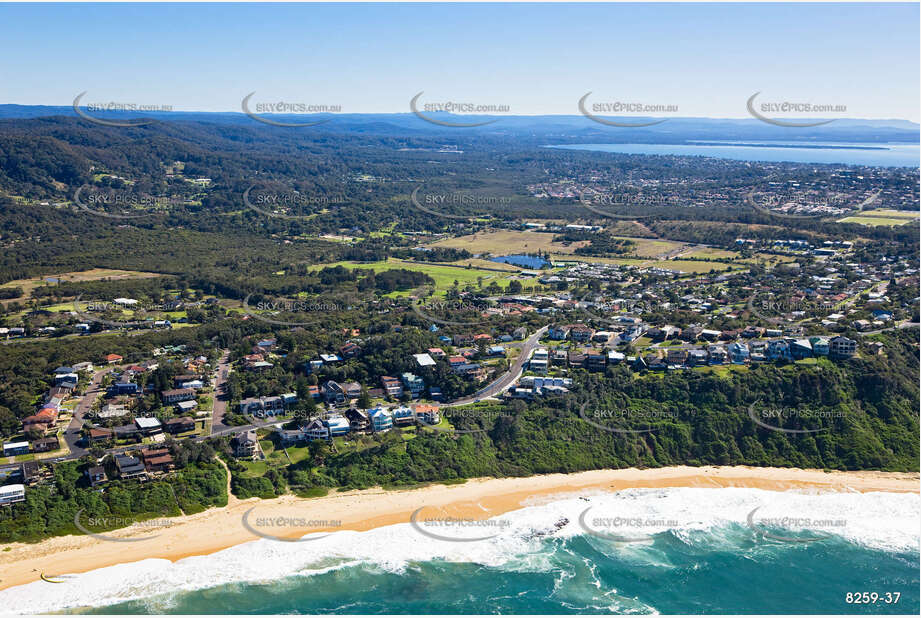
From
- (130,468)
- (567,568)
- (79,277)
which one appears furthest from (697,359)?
(79,277)

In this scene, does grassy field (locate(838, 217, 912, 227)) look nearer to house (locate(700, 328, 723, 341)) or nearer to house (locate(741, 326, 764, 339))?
house (locate(741, 326, 764, 339))

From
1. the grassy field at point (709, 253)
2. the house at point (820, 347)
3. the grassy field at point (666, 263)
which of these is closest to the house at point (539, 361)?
the house at point (820, 347)

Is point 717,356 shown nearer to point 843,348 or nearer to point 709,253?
point 843,348

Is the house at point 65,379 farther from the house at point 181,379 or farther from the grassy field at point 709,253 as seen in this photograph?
the grassy field at point 709,253

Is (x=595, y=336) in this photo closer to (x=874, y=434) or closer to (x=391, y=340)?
(x=391, y=340)

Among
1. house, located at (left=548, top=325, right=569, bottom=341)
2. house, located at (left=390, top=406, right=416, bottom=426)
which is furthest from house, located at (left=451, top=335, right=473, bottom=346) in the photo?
A: house, located at (left=390, top=406, right=416, bottom=426)

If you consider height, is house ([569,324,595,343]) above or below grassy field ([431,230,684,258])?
above
